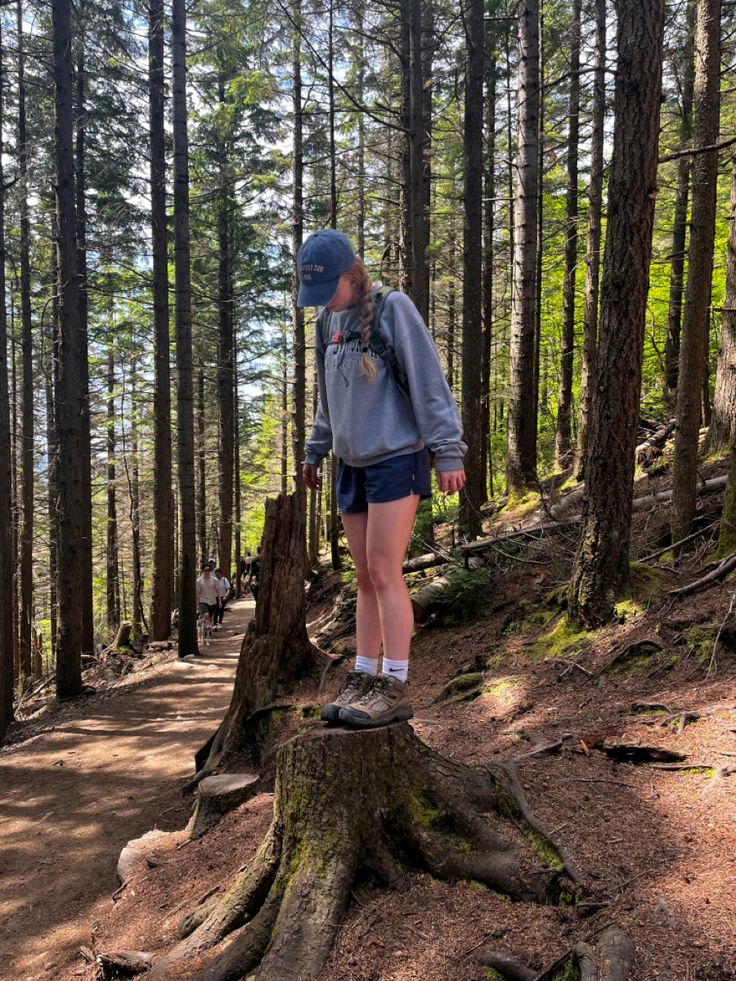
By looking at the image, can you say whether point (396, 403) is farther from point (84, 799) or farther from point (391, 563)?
point (84, 799)

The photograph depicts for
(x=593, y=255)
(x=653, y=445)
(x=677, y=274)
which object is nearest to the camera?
(x=653, y=445)

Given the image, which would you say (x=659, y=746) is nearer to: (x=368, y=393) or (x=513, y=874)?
(x=513, y=874)

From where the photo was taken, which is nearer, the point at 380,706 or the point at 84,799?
the point at 380,706

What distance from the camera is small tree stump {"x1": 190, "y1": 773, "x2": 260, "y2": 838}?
4688 mm

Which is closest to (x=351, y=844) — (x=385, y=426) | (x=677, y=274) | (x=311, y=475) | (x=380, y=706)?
(x=380, y=706)

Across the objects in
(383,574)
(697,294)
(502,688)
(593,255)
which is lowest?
(502,688)

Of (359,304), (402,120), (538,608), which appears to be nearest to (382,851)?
(359,304)

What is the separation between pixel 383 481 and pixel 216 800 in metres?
3.05

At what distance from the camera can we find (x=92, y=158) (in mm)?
16750

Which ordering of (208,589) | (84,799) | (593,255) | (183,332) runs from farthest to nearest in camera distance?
(208,589), (593,255), (183,332), (84,799)

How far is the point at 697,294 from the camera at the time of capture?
6496 millimetres

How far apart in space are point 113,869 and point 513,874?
414 centimetres

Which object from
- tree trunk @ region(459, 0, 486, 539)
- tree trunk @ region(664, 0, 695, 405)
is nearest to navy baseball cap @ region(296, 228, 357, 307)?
tree trunk @ region(459, 0, 486, 539)

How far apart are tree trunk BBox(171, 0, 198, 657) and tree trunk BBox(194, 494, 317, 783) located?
24.9 ft
